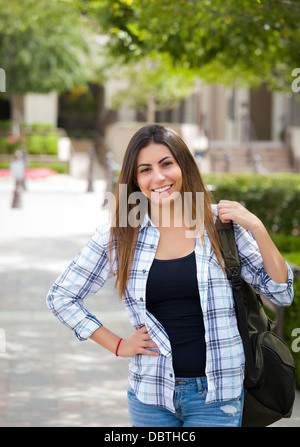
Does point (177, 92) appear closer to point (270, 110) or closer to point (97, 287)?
point (270, 110)

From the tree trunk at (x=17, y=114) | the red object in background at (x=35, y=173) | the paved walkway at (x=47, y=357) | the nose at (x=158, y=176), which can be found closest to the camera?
the nose at (x=158, y=176)

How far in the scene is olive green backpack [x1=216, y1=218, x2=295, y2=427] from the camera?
9.89ft

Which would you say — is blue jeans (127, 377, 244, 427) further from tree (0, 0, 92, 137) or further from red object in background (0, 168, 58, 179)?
tree (0, 0, 92, 137)

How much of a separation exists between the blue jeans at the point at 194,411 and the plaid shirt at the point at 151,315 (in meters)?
0.04

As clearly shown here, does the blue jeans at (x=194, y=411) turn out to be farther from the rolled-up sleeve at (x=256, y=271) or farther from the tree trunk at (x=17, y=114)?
the tree trunk at (x=17, y=114)

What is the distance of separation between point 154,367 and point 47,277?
8398 mm

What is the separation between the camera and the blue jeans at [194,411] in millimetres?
2957

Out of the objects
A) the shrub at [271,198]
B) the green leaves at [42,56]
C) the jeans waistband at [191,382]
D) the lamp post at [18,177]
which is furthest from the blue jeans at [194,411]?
the green leaves at [42,56]

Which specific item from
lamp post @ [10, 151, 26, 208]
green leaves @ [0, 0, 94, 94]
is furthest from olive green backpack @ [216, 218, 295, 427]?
green leaves @ [0, 0, 94, 94]

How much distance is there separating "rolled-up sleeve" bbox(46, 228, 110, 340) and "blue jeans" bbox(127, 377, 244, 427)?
0.43m

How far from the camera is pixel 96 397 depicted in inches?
243

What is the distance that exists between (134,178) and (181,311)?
0.57m

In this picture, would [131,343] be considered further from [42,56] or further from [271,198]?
[42,56]

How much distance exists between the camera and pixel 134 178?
3184mm
